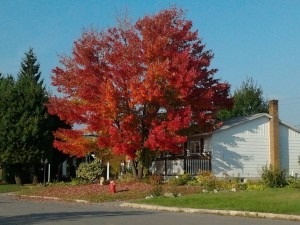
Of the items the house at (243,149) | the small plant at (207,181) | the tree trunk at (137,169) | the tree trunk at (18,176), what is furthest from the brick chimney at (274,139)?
the tree trunk at (18,176)

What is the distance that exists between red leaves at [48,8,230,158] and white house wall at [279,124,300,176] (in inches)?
239

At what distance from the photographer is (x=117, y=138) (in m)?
31.8

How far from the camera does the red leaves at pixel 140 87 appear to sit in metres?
31.3

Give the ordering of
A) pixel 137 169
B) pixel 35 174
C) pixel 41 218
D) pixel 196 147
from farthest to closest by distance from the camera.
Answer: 1. pixel 35 174
2. pixel 196 147
3. pixel 137 169
4. pixel 41 218

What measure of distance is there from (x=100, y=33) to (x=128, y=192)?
37.1 feet

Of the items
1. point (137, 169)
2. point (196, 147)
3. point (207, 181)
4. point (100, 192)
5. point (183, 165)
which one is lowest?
point (100, 192)

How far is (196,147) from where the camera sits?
124ft

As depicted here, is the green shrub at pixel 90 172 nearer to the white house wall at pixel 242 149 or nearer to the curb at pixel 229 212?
the white house wall at pixel 242 149

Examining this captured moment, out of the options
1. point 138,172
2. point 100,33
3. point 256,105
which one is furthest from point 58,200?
Result: point 256,105

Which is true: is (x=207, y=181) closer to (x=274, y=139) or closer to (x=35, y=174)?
(x=274, y=139)

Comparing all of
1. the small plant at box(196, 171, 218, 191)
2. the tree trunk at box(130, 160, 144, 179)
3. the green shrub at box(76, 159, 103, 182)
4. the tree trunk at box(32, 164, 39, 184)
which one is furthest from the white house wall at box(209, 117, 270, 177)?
the tree trunk at box(32, 164, 39, 184)

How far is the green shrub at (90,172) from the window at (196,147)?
6945 mm

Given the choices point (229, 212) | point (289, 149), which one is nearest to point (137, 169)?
point (289, 149)

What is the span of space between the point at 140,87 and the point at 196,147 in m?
8.67
